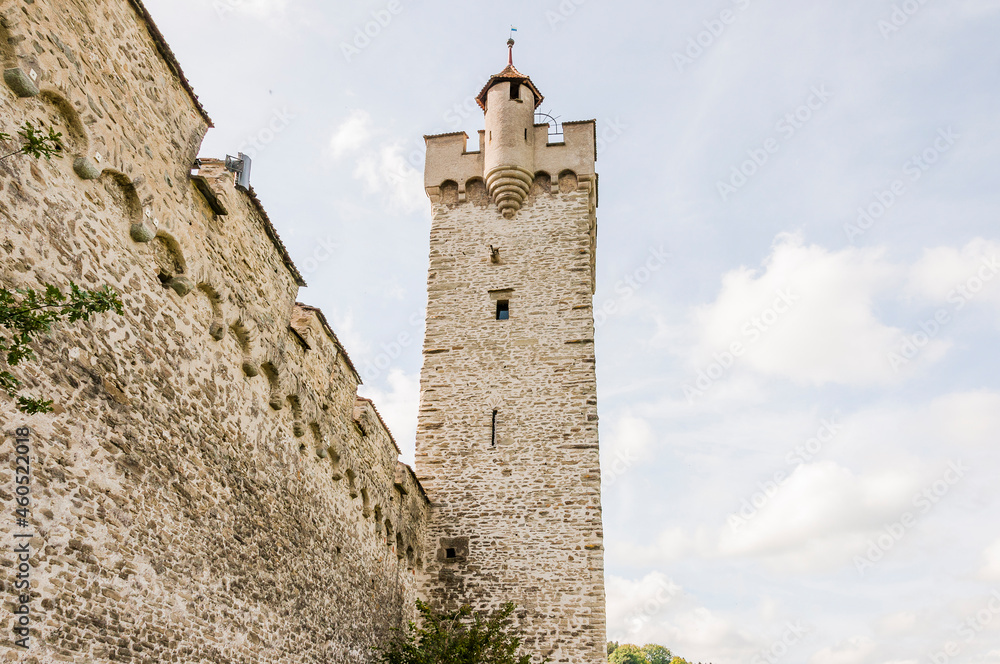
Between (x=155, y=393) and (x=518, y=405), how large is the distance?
785cm

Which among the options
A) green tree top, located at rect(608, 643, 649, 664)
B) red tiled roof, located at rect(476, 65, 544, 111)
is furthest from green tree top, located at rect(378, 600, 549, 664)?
green tree top, located at rect(608, 643, 649, 664)

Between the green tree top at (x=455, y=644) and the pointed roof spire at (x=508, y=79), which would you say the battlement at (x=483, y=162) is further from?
the green tree top at (x=455, y=644)

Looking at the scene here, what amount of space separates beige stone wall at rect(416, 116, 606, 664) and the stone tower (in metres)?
0.02

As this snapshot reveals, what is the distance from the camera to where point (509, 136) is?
14.9 metres

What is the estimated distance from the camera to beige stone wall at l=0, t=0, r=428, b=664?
439 cm

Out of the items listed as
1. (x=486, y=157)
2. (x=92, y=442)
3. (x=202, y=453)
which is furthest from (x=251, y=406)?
(x=486, y=157)

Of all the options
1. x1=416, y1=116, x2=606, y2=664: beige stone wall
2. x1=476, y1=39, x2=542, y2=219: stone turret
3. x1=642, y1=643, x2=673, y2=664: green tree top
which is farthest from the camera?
x1=642, y1=643, x2=673, y2=664: green tree top

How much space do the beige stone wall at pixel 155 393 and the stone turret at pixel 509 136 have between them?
692 cm

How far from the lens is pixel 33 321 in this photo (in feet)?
10.5

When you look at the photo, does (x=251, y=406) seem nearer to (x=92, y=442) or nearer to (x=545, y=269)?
(x=92, y=442)

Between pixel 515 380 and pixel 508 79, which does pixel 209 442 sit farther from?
pixel 508 79

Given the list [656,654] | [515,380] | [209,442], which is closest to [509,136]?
[515,380]

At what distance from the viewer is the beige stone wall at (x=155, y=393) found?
4391mm

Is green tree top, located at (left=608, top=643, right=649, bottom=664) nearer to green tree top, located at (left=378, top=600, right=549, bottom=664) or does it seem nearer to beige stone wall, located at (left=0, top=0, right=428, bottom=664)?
green tree top, located at (left=378, top=600, right=549, bottom=664)
